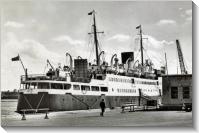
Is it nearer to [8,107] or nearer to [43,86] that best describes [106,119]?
[43,86]

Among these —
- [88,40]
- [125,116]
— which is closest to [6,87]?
[88,40]

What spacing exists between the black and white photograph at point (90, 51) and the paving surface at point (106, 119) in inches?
0.8

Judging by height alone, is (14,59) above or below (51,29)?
below

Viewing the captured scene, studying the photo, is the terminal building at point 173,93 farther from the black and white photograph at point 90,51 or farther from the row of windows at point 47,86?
the row of windows at point 47,86

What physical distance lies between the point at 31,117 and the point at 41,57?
4.33 feet

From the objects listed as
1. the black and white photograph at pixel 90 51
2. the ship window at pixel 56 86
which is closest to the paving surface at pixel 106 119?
the black and white photograph at pixel 90 51

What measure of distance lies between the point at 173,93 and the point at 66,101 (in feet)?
8.40

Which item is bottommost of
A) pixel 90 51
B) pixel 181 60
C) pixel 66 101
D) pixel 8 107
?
pixel 8 107

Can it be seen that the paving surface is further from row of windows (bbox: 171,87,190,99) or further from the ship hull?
row of windows (bbox: 171,87,190,99)

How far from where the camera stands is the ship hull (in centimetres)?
1030

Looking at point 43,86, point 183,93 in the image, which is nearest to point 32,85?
point 43,86

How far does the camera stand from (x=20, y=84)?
10094 millimetres

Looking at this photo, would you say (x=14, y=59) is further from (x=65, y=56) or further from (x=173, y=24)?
(x=173, y=24)

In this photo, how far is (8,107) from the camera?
9.84 m
